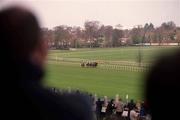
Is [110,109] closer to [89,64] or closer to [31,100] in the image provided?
[31,100]

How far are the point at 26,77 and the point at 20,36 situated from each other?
0.30ft

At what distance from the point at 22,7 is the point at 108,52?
114 feet

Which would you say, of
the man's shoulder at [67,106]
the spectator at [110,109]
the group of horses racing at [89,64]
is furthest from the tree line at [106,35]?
the man's shoulder at [67,106]

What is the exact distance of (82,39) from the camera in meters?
36.5

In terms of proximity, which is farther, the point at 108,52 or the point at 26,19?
the point at 108,52

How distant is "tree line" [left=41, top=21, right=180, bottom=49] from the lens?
3325 centimetres

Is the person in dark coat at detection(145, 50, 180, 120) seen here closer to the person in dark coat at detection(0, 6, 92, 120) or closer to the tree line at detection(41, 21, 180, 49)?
the person in dark coat at detection(0, 6, 92, 120)

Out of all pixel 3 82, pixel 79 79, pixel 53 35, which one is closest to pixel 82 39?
pixel 53 35

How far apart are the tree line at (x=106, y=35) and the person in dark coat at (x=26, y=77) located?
101ft

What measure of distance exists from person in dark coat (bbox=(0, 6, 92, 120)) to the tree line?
30.6 m

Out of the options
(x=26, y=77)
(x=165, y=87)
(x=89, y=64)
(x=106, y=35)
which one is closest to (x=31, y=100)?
(x=26, y=77)

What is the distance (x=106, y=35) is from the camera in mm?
37344

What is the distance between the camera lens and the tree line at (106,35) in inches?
1309

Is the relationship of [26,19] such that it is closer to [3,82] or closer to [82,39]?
[3,82]
